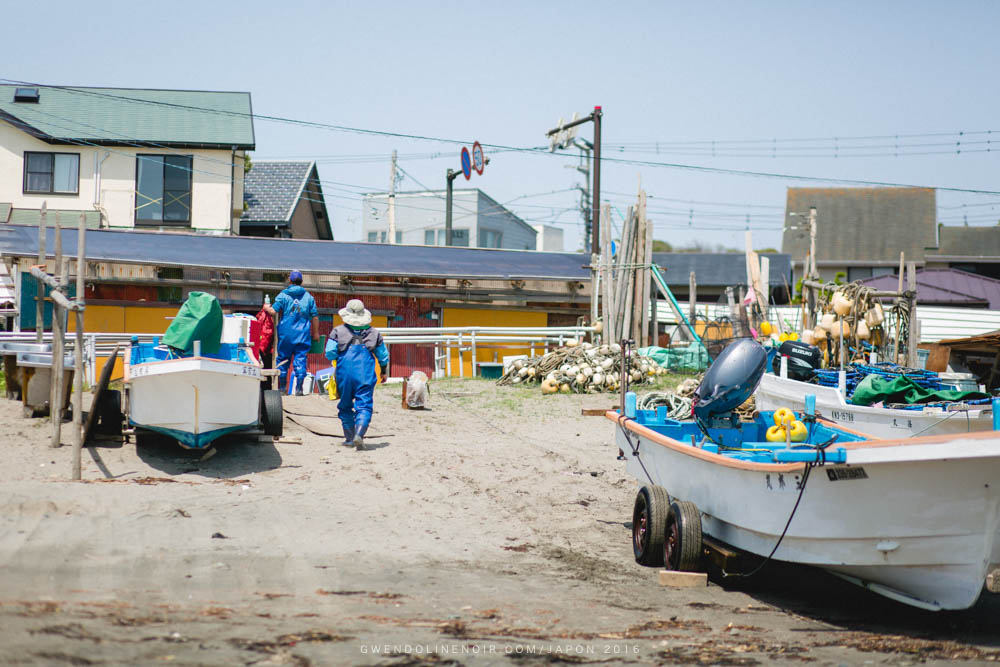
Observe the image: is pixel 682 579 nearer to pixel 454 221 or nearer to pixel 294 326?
pixel 294 326

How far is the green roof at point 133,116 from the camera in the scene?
29.4m

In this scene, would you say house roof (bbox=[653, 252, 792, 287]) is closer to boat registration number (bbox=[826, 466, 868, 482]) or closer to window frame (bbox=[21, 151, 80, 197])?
window frame (bbox=[21, 151, 80, 197])

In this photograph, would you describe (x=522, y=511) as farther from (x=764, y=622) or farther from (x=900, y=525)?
(x=900, y=525)

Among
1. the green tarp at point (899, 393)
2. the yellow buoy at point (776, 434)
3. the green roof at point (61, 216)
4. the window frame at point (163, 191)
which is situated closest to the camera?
the yellow buoy at point (776, 434)

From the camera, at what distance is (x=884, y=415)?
40.9ft

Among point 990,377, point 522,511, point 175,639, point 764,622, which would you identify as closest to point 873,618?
point 764,622

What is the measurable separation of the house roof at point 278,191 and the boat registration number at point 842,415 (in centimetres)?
2364

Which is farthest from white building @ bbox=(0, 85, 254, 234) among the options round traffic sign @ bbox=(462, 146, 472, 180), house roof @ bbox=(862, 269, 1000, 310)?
house roof @ bbox=(862, 269, 1000, 310)

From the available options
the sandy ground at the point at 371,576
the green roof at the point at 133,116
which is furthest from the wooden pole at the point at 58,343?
the green roof at the point at 133,116

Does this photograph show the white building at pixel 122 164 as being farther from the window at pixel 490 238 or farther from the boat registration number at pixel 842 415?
the boat registration number at pixel 842 415

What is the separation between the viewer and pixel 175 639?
515cm

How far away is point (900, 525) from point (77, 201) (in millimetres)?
28170

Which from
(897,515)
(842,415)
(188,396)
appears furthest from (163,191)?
(897,515)

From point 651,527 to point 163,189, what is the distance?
25.2 m
